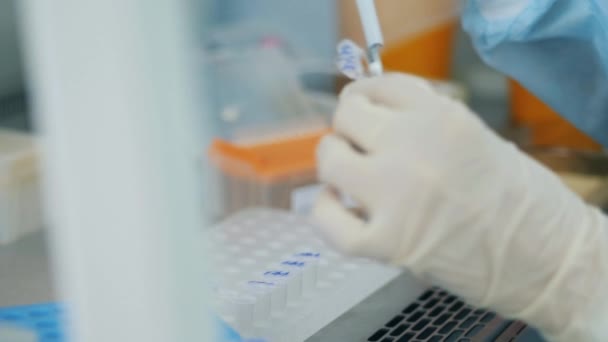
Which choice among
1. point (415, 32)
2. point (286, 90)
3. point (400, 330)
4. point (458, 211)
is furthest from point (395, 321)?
point (415, 32)

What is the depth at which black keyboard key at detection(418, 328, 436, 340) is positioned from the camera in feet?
2.94

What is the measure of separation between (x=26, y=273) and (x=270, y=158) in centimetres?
50

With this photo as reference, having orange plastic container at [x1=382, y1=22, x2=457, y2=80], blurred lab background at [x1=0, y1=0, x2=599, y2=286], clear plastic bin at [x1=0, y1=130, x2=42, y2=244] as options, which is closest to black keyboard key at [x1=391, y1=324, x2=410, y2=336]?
blurred lab background at [x1=0, y1=0, x2=599, y2=286]

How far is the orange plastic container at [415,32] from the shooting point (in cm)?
160

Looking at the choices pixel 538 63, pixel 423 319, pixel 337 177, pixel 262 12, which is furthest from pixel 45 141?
pixel 262 12

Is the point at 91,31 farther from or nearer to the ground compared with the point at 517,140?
farther from the ground

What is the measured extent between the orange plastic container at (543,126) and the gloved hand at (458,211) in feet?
3.85

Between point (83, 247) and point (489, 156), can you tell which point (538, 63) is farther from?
point (83, 247)

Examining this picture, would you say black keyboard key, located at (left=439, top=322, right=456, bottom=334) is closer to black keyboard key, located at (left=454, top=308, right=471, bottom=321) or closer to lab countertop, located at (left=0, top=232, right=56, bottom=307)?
black keyboard key, located at (left=454, top=308, right=471, bottom=321)

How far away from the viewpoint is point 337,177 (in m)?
0.66

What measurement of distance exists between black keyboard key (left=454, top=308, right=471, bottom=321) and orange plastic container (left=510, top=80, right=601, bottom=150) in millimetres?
1028

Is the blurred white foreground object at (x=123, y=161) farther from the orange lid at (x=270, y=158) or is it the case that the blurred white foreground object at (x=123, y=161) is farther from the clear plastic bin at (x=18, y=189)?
the orange lid at (x=270, y=158)

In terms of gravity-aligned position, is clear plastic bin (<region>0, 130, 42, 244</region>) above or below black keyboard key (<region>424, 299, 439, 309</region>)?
above

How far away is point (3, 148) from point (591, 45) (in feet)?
2.98
